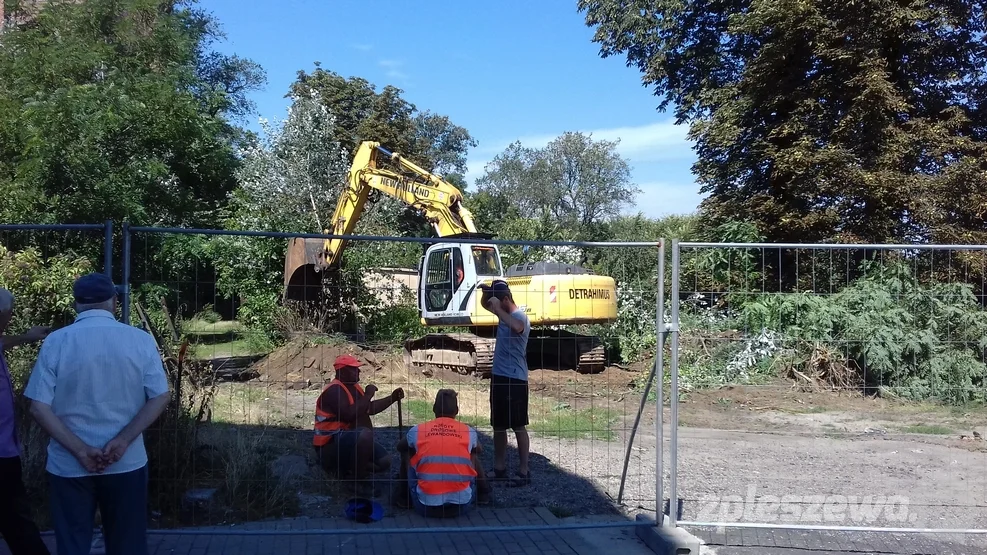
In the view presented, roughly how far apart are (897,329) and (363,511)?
7494mm

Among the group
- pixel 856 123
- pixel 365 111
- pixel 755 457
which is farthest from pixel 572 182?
pixel 755 457

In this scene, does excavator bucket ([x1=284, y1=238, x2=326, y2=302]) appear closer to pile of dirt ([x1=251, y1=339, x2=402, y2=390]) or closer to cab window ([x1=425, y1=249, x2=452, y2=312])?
pile of dirt ([x1=251, y1=339, x2=402, y2=390])

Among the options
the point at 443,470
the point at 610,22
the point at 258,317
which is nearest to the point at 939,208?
the point at 610,22

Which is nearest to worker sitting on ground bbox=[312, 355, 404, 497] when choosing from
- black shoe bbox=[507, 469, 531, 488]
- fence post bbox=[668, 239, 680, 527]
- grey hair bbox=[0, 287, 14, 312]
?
black shoe bbox=[507, 469, 531, 488]

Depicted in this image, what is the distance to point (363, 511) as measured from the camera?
18.5 ft

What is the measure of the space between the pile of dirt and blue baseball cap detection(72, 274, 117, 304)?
8.54 m

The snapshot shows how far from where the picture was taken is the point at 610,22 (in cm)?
2397

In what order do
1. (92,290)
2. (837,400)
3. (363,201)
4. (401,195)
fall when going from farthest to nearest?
(363,201)
(401,195)
(837,400)
(92,290)

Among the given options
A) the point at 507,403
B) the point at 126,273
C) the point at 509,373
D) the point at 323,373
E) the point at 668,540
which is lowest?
Result: the point at 668,540

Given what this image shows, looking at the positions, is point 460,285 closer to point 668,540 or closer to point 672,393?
point 672,393

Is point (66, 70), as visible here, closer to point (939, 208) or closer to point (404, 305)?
point (404, 305)

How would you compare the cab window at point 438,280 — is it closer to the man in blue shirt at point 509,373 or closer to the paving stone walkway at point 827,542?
the man in blue shirt at point 509,373
